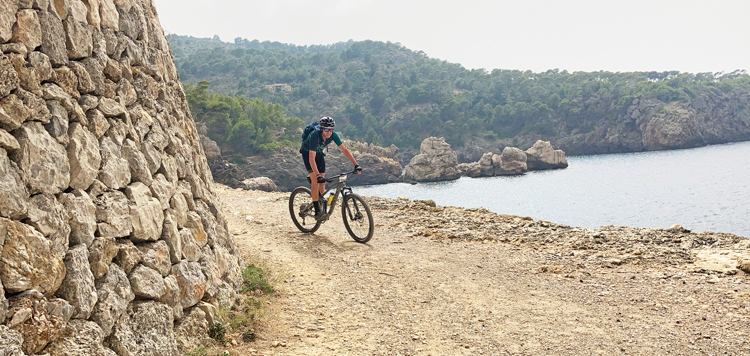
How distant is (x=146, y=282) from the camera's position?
4434mm

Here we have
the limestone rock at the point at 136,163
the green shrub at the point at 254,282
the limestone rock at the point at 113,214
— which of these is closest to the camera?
the limestone rock at the point at 113,214

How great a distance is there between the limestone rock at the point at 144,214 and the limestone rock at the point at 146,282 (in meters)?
0.31

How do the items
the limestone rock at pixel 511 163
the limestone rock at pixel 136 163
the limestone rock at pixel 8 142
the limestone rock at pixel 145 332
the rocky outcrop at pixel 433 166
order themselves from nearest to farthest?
the limestone rock at pixel 8 142 → the limestone rock at pixel 145 332 → the limestone rock at pixel 136 163 → the rocky outcrop at pixel 433 166 → the limestone rock at pixel 511 163

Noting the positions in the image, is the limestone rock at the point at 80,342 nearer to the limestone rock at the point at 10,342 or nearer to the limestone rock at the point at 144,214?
the limestone rock at the point at 10,342

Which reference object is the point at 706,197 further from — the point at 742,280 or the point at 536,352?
the point at 536,352

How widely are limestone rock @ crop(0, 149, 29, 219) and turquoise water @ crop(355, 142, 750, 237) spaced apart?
3200cm

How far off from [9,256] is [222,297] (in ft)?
8.97

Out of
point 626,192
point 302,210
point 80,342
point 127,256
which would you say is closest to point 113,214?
point 127,256

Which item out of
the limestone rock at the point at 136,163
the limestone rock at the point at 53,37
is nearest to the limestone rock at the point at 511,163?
the limestone rock at the point at 136,163

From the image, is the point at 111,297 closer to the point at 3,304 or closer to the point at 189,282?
the point at 3,304

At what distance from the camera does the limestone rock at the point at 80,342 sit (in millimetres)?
3406

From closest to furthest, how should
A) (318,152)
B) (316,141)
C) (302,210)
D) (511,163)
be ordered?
1. (316,141)
2. (318,152)
3. (302,210)
4. (511,163)

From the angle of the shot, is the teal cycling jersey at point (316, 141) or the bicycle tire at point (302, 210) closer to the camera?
the teal cycling jersey at point (316, 141)

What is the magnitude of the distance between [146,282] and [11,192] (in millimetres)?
1427
